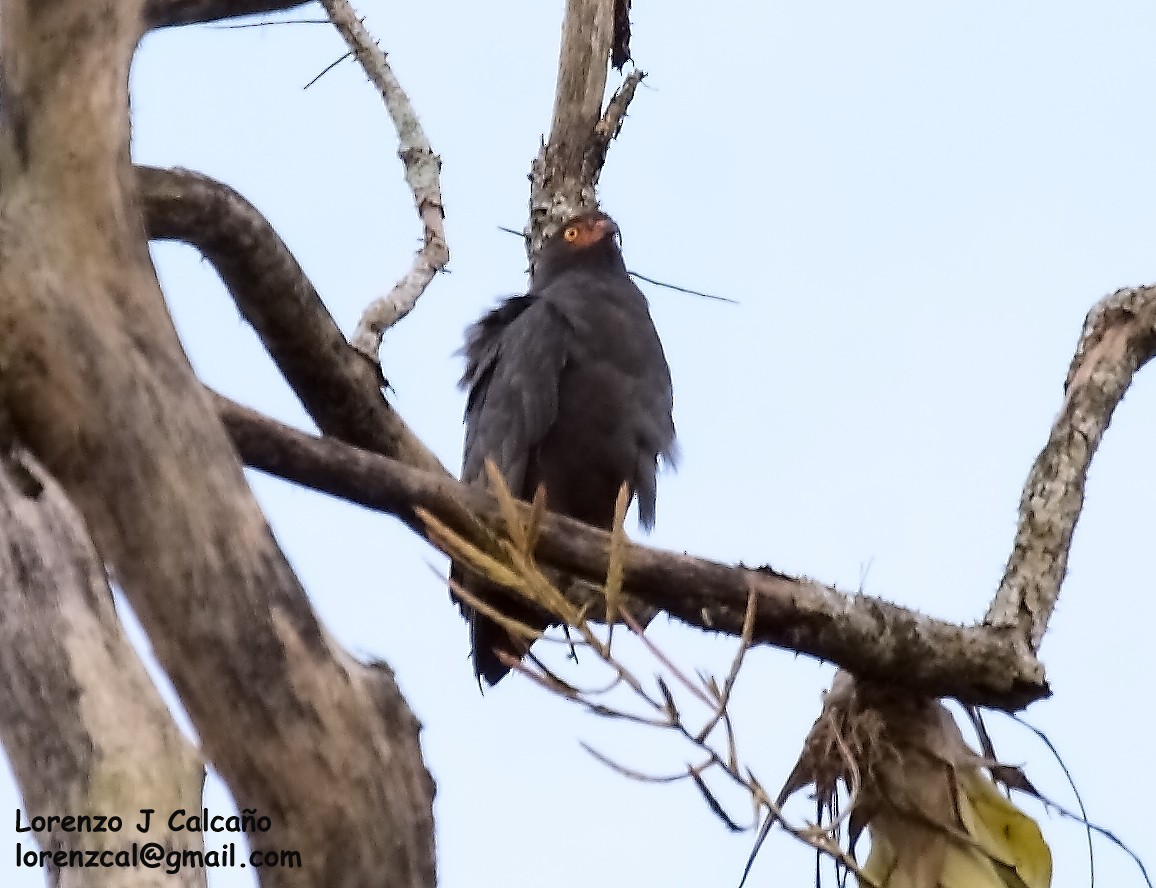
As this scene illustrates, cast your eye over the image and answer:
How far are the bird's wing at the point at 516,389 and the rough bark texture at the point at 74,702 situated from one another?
227 centimetres

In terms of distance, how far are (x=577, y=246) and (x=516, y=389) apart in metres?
0.73

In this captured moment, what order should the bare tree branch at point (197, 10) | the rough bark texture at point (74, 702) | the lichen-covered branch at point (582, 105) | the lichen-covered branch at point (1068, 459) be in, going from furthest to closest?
the lichen-covered branch at point (582, 105) → the lichen-covered branch at point (1068, 459) → the bare tree branch at point (197, 10) → the rough bark texture at point (74, 702)

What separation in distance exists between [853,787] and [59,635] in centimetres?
147

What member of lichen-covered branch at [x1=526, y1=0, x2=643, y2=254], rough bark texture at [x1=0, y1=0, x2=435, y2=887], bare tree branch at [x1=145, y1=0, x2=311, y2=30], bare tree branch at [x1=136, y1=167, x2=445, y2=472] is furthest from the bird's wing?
rough bark texture at [x1=0, y1=0, x2=435, y2=887]

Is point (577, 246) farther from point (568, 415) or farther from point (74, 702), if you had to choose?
point (74, 702)

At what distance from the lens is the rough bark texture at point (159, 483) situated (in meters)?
1.74

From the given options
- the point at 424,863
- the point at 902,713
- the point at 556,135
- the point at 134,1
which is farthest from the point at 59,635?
the point at 556,135

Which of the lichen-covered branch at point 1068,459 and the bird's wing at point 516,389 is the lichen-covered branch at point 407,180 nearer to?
the bird's wing at point 516,389

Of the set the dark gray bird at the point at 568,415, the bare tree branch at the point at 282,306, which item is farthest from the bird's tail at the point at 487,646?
the bare tree branch at the point at 282,306

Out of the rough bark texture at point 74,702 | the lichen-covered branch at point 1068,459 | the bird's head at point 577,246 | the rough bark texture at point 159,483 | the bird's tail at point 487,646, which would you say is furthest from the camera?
the bird's head at point 577,246

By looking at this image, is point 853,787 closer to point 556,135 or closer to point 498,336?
point 498,336

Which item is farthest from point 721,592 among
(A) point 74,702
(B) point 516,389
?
(B) point 516,389

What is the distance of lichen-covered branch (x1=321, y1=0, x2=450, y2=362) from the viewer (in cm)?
370

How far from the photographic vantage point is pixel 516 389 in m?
4.24
